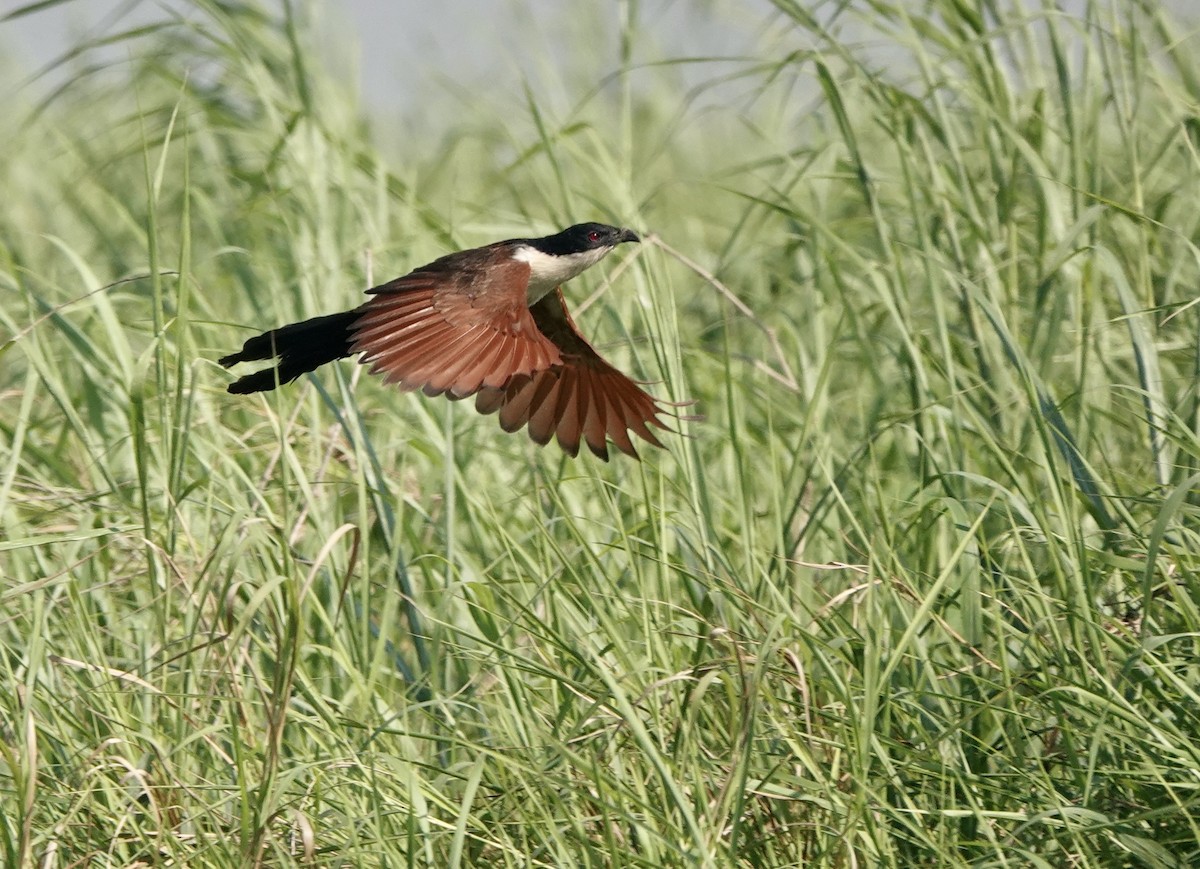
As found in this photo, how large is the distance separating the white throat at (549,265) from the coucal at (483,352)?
3 centimetres

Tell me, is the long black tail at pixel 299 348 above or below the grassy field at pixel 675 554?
above

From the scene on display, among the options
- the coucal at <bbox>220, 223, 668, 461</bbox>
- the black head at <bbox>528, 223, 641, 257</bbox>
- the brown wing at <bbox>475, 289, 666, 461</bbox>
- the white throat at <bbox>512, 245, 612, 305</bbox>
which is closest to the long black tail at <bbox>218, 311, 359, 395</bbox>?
the coucal at <bbox>220, 223, 668, 461</bbox>

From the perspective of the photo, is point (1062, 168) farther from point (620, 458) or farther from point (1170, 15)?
point (620, 458)

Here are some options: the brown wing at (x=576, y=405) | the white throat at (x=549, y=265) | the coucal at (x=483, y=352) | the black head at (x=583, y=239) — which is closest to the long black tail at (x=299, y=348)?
the coucal at (x=483, y=352)

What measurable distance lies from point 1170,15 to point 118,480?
2.44 m

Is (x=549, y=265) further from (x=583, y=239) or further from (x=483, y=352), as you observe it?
(x=483, y=352)

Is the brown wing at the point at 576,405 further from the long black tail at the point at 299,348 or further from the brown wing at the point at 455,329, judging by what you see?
the long black tail at the point at 299,348

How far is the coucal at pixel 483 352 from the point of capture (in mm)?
2219

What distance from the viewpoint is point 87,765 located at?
1944mm

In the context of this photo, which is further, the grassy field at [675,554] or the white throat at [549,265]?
the white throat at [549,265]

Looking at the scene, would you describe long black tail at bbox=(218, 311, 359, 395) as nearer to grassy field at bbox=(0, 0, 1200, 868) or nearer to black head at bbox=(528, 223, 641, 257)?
grassy field at bbox=(0, 0, 1200, 868)

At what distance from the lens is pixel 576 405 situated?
2416 millimetres

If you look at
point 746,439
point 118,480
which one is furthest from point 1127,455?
point 118,480

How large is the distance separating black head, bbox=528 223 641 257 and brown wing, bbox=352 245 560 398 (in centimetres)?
19
